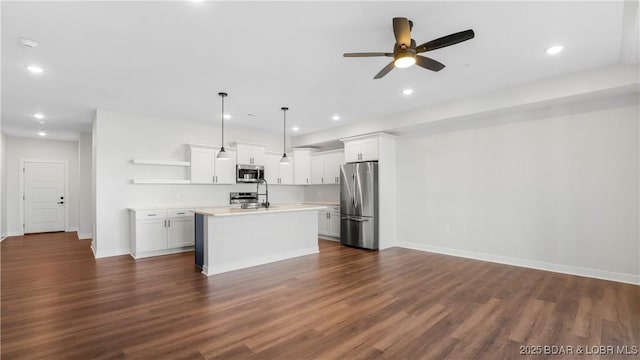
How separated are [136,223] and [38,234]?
17.8 feet

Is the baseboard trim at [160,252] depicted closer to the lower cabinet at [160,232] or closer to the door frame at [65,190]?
the lower cabinet at [160,232]

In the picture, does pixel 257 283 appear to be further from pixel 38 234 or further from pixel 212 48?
pixel 38 234

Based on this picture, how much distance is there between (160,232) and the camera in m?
5.51

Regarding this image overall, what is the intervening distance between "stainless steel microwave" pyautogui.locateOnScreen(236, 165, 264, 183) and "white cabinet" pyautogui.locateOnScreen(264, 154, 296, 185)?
0.26 meters

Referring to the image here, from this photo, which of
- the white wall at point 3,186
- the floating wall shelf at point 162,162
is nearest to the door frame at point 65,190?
the white wall at point 3,186

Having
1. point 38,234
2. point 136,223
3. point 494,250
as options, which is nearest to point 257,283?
point 136,223

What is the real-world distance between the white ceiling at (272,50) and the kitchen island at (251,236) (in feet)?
6.29

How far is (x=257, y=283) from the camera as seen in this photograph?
12.7 feet

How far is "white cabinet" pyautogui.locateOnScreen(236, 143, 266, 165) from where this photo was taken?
6871mm

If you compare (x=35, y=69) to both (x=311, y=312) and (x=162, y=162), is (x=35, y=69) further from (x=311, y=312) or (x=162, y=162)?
(x=311, y=312)

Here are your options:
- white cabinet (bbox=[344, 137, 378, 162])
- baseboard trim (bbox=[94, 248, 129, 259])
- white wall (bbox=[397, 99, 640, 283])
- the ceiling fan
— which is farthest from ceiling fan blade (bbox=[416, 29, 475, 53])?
baseboard trim (bbox=[94, 248, 129, 259])

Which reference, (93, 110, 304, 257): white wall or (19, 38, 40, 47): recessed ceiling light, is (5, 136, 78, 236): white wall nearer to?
(93, 110, 304, 257): white wall

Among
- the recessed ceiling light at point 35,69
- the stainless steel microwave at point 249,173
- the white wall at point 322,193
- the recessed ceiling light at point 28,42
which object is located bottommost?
the white wall at point 322,193

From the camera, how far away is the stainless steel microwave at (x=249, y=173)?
686 cm
